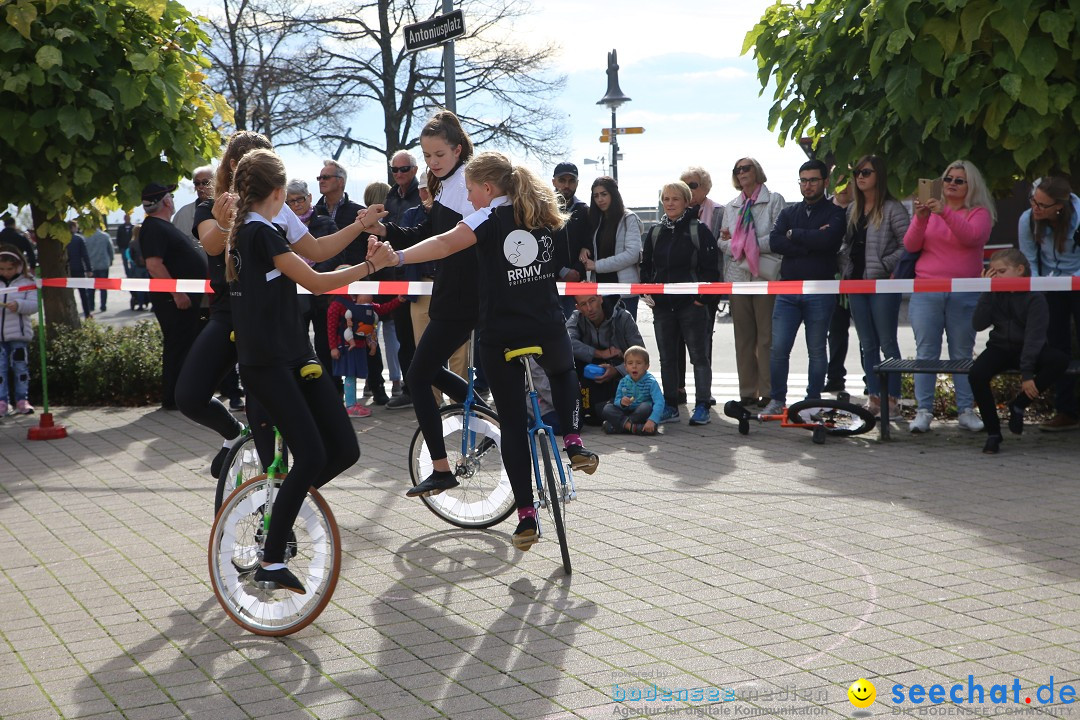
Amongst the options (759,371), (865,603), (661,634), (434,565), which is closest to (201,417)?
(434,565)

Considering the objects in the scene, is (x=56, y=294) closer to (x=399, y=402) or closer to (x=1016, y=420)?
(x=399, y=402)

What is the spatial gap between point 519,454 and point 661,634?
1.36m

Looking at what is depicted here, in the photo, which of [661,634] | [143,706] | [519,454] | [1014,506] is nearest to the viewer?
[143,706]

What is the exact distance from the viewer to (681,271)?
10.5 meters

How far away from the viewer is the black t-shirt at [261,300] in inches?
202

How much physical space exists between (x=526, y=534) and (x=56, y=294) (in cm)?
908

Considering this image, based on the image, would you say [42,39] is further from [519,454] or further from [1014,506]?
[1014,506]

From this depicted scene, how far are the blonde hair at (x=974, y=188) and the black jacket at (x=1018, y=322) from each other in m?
0.71

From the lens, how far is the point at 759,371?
1105cm

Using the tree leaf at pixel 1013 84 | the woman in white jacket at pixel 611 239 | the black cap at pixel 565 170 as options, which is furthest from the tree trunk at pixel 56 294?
the tree leaf at pixel 1013 84

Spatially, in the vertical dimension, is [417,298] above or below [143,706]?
above

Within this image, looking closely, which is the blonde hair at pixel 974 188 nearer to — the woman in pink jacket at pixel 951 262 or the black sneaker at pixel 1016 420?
the woman in pink jacket at pixel 951 262

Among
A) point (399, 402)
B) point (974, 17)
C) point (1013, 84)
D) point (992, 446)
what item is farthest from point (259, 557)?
point (974, 17)

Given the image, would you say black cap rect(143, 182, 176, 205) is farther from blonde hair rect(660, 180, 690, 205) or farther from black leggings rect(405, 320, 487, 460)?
black leggings rect(405, 320, 487, 460)
